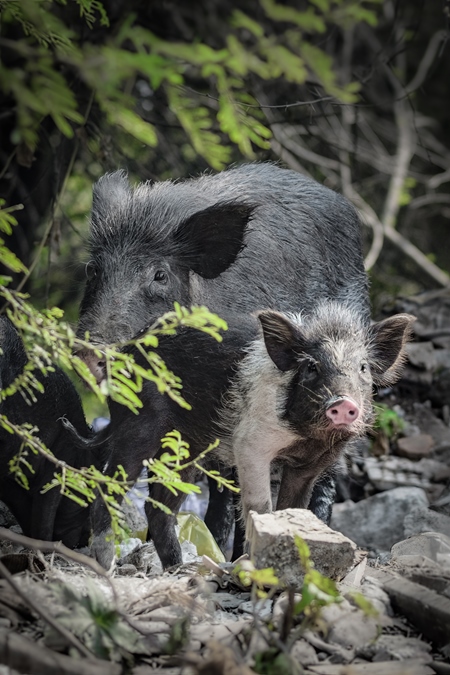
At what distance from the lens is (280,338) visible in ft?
11.2

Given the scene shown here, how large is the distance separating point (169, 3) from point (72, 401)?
2.84m

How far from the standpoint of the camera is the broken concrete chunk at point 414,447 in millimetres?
5207

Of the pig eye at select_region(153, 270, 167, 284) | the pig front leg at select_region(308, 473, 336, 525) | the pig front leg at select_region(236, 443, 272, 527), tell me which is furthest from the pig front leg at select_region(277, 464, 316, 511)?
the pig eye at select_region(153, 270, 167, 284)

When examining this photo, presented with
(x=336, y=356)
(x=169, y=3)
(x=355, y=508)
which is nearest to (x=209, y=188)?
(x=336, y=356)

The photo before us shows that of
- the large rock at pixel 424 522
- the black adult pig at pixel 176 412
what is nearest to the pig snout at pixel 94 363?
the black adult pig at pixel 176 412

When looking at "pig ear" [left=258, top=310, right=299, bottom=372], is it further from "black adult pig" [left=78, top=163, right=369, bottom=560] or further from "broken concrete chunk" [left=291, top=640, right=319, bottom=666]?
"broken concrete chunk" [left=291, top=640, right=319, bottom=666]

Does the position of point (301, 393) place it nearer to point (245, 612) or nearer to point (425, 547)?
point (425, 547)

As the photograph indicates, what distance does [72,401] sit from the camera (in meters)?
3.92

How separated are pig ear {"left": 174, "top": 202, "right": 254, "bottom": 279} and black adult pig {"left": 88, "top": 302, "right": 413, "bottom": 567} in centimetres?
25

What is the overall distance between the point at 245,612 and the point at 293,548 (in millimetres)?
237

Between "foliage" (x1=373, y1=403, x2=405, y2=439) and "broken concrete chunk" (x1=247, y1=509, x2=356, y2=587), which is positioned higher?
"foliage" (x1=373, y1=403, x2=405, y2=439)

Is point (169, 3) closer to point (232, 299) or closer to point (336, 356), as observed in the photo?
point (232, 299)

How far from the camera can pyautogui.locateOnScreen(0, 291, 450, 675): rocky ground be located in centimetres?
219

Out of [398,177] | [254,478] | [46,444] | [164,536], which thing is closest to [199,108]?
[254,478]
